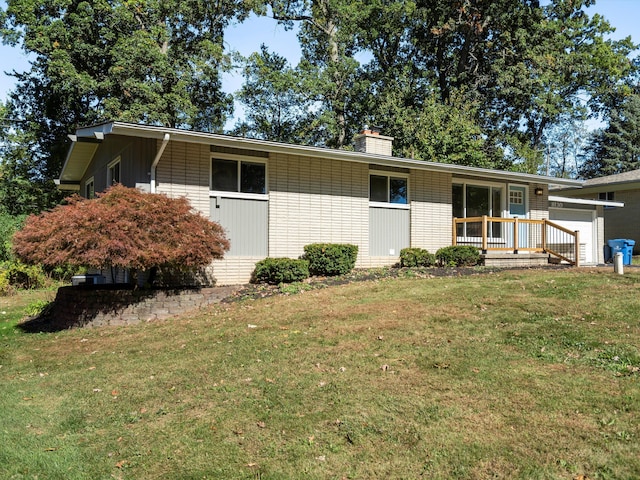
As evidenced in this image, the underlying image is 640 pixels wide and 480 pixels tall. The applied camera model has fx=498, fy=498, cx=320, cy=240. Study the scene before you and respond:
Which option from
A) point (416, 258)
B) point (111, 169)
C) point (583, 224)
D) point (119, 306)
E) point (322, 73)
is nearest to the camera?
point (119, 306)

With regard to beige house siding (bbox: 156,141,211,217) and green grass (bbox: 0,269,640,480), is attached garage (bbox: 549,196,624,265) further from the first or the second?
beige house siding (bbox: 156,141,211,217)

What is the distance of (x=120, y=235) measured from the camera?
8367 millimetres

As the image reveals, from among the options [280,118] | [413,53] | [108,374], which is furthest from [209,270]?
[413,53]

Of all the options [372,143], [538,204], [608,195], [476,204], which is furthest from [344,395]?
[608,195]

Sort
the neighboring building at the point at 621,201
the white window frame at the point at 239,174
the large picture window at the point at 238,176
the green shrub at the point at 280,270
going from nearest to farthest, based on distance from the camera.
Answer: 1. the green shrub at the point at 280,270
2. the white window frame at the point at 239,174
3. the large picture window at the point at 238,176
4. the neighboring building at the point at 621,201

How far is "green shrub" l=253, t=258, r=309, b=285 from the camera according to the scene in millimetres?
11330

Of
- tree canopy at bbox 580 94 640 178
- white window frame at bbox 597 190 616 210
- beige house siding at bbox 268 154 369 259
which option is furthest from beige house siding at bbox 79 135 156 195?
tree canopy at bbox 580 94 640 178

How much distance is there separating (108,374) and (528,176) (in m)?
14.7

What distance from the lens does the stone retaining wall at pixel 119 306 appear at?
9.12 metres

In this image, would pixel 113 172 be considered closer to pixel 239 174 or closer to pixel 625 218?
pixel 239 174

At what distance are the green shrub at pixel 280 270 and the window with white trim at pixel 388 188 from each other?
373 centimetres

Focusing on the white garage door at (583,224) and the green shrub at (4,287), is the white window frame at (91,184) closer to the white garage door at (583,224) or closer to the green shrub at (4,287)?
the green shrub at (4,287)

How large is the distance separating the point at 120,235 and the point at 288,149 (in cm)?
490

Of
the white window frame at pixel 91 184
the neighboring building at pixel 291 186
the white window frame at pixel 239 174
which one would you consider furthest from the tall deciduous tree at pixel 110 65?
the white window frame at pixel 239 174
